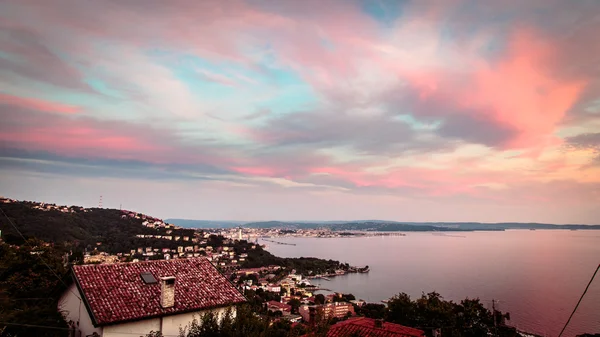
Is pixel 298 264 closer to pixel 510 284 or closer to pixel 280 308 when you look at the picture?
pixel 510 284

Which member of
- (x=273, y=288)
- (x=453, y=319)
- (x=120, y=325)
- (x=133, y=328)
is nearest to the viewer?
(x=120, y=325)

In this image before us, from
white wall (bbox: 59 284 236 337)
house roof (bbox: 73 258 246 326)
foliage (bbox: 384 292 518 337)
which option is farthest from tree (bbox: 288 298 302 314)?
white wall (bbox: 59 284 236 337)

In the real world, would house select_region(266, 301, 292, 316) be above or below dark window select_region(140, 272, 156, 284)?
below

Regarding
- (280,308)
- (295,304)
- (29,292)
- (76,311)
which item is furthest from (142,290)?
(295,304)

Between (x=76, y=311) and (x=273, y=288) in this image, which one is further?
(x=273, y=288)

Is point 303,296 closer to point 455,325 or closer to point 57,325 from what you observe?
point 455,325

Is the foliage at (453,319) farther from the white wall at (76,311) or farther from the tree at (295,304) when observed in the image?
the tree at (295,304)

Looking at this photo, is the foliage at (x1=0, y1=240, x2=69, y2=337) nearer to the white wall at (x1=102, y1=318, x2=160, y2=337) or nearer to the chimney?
the white wall at (x1=102, y1=318, x2=160, y2=337)
